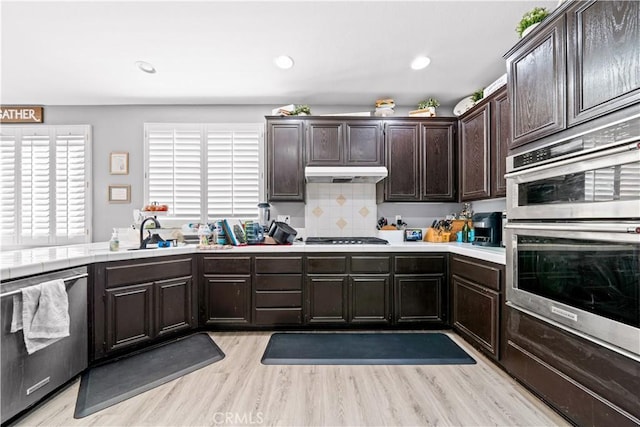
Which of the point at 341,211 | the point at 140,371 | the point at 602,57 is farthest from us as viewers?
the point at 341,211

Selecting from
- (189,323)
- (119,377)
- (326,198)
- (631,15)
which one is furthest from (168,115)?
(631,15)

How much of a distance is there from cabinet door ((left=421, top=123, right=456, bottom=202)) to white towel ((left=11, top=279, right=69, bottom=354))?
3317mm

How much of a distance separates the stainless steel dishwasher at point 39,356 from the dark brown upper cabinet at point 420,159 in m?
2.94

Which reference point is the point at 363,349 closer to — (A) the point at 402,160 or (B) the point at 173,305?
(B) the point at 173,305

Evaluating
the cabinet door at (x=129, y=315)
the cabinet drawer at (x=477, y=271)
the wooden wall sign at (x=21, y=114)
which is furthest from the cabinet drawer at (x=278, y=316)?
the wooden wall sign at (x=21, y=114)

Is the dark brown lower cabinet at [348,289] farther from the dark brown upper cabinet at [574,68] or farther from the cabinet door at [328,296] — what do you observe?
the dark brown upper cabinet at [574,68]

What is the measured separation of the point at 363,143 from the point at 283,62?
1.20 metres

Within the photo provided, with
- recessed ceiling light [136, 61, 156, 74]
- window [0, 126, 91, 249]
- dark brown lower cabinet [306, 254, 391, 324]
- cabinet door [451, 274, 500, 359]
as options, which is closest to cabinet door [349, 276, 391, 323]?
dark brown lower cabinet [306, 254, 391, 324]

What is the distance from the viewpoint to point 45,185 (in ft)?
11.0

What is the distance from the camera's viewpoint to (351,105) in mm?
3516

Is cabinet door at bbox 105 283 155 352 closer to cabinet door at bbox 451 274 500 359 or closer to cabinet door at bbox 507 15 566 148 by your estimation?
cabinet door at bbox 451 274 500 359

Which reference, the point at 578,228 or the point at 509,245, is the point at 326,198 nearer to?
the point at 509,245

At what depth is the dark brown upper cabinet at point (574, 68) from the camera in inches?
47.1

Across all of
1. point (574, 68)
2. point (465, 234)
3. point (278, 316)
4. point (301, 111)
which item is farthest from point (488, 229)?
point (301, 111)
